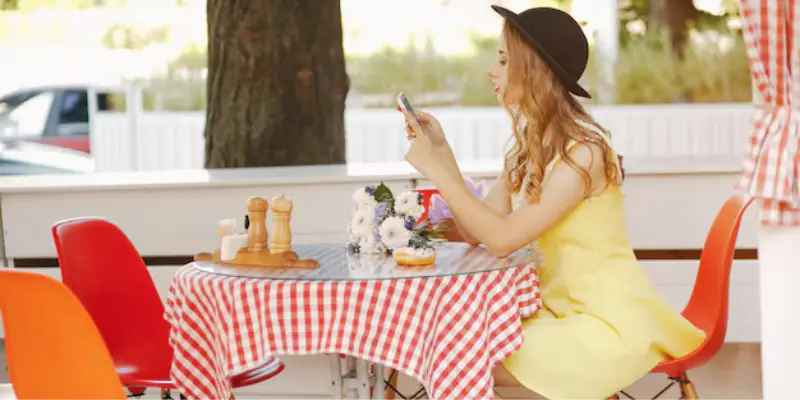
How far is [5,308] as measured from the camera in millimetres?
1935

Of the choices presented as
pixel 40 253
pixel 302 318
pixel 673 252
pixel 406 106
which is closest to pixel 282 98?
pixel 40 253

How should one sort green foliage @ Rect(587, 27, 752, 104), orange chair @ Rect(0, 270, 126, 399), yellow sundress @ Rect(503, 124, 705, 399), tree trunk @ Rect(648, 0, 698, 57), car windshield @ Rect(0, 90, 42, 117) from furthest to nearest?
car windshield @ Rect(0, 90, 42, 117) → tree trunk @ Rect(648, 0, 698, 57) → green foliage @ Rect(587, 27, 752, 104) → yellow sundress @ Rect(503, 124, 705, 399) → orange chair @ Rect(0, 270, 126, 399)

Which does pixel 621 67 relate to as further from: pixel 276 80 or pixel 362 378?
pixel 362 378

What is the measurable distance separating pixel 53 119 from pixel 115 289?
274 inches

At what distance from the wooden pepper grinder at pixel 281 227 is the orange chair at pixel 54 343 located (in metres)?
0.72

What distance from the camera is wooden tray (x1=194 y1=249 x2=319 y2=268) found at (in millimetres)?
2436

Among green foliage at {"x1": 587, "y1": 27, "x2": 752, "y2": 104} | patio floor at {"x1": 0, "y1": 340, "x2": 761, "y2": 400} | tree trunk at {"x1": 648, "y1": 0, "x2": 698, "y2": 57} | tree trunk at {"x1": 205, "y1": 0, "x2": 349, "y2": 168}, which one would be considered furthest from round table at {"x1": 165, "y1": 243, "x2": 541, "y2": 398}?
tree trunk at {"x1": 648, "y1": 0, "x2": 698, "y2": 57}

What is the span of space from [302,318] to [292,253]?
9.4 inches

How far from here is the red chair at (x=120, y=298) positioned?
9.26 ft

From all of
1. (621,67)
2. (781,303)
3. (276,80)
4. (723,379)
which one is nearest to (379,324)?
(781,303)

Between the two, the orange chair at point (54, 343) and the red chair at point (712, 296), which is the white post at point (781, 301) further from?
the orange chair at point (54, 343)

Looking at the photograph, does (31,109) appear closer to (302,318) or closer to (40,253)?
(40,253)

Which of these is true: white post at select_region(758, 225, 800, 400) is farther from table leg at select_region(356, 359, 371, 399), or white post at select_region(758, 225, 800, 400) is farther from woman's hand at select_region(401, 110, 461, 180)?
table leg at select_region(356, 359, 371, 399)

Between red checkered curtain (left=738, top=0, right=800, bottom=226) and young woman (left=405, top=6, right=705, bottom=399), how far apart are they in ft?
1.10
